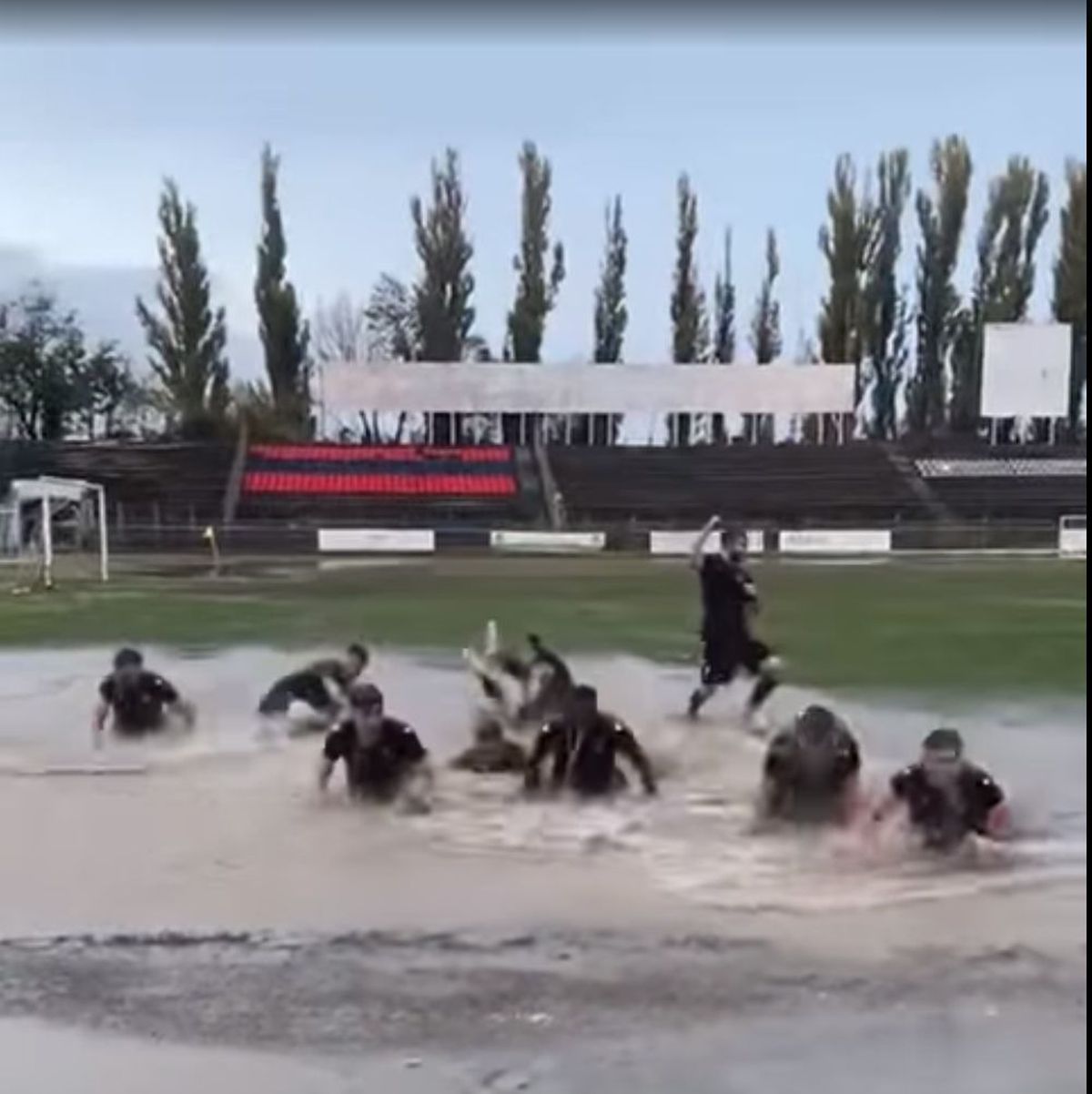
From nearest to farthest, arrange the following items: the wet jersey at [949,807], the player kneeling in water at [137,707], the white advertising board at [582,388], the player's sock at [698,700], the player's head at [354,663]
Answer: the wet jersey at [949,807]
the player kneeling in water at [137,707]
the player's head at [354,663]
the player's sock at [698,700]
the white advertising board at [582,388]

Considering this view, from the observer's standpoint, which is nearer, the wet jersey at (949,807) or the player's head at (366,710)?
the wet jersey at (949,807)

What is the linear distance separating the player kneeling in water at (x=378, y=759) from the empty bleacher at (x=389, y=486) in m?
2.74

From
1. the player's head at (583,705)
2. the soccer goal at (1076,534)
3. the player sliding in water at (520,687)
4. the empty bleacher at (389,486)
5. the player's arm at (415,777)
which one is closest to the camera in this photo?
the soccer goal at (1076,534)

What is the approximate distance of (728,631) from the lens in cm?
517

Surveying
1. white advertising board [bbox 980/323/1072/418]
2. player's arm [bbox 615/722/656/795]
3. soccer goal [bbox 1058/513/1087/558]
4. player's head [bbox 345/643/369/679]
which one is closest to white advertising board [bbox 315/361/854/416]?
white advertising board [bbox 980/323/1072/418]

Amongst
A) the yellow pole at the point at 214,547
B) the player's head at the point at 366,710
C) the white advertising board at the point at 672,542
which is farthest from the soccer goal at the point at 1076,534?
the white advertising board at the point at 672,542

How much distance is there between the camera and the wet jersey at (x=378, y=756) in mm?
3418

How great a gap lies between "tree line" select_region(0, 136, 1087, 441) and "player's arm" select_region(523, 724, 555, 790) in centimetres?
115

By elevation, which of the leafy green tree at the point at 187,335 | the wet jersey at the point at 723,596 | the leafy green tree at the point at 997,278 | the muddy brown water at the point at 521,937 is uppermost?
the leafy green tree at the point at 997,278

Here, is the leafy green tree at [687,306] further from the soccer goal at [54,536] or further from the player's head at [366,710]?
the soccer goal at [54,536]

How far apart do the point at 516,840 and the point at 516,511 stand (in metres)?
8.01

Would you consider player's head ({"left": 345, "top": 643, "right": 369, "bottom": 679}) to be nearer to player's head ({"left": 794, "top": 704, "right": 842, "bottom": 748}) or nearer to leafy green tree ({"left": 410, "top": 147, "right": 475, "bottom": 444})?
leafy green tree ({"left": 410, "top": 147, "right": 475, "bottom": 444})

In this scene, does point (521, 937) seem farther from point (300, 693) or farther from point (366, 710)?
point (300, 693)

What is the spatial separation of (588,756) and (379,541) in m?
7.82
